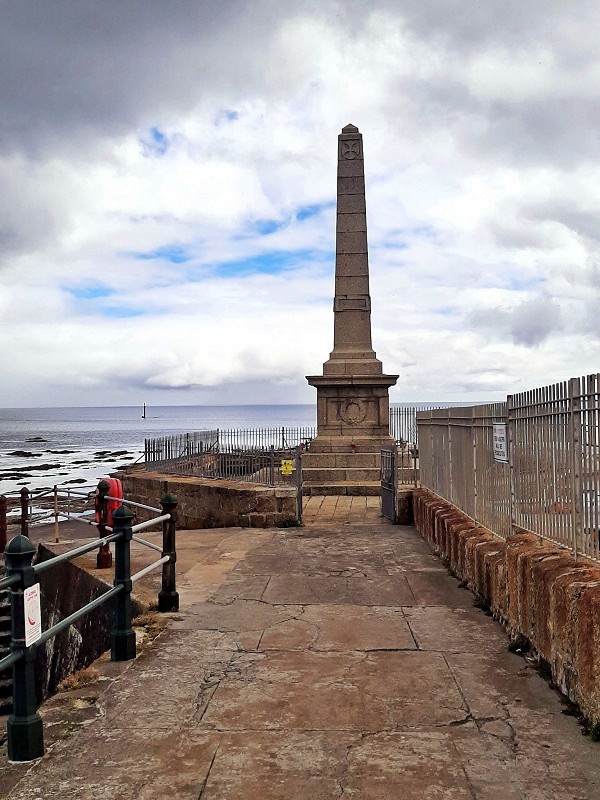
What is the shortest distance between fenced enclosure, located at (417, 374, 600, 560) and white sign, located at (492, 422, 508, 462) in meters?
0.05

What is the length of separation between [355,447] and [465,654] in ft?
42.1

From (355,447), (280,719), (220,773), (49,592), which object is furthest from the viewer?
(355,447)

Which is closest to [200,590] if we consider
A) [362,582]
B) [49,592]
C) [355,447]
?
[362,582]

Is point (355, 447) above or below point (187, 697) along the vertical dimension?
above

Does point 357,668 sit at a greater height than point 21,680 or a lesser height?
A: lesser

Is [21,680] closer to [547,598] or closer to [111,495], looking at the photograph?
[547,598]

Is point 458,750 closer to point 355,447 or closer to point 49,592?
point 49,592

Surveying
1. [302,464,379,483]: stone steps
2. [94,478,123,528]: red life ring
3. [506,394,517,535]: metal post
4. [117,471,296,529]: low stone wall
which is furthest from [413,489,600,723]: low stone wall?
[302,464,379,483]: stone steps

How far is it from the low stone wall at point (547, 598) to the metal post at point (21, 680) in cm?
292

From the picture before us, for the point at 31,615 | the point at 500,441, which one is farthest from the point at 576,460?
the point at 31,615

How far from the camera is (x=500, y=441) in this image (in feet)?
22.1

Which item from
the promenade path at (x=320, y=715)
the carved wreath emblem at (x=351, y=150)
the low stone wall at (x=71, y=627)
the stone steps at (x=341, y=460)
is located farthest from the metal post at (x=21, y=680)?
the carved wreath emblem at (x=351, y=150)

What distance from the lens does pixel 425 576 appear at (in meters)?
8.27

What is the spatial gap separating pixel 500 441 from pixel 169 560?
3148 millimetres
